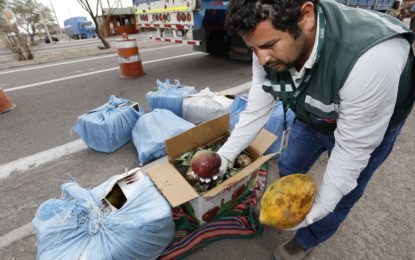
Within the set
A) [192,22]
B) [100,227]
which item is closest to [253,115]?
[100,227]

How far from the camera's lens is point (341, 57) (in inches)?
34.1

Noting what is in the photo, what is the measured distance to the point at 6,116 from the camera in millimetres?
3623

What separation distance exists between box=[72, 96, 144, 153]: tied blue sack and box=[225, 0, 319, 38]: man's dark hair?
1.97 meters

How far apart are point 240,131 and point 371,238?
4.00 ft

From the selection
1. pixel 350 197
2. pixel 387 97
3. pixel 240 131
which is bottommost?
pixel 350 197

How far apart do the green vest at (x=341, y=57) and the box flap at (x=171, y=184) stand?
79 cm

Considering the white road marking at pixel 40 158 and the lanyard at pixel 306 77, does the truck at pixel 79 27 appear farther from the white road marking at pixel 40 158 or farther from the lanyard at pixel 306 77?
the lanyard at pixel 306 77

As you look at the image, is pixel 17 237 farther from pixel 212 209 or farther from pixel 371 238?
pixel 371 238

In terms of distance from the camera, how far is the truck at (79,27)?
28.5 metres

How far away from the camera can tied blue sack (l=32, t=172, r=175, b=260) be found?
4.09ft

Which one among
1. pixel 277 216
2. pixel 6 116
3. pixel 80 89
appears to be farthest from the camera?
pixel 80 89

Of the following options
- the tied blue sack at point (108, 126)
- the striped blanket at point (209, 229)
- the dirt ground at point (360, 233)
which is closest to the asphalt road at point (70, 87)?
the tied blue sack at point (108, 126)

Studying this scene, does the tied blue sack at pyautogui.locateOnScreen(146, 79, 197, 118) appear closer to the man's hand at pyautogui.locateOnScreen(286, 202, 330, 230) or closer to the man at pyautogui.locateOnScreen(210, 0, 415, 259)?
the man at pyautogui.locateOnScreen(210, 0, 415, 259)

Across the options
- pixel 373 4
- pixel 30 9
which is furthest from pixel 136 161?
pixel 30 9
